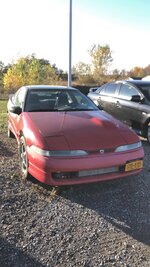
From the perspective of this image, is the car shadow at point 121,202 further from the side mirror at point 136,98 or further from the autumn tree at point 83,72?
the autumn tree at point 83,72

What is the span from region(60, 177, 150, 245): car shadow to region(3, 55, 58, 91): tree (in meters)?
28.9

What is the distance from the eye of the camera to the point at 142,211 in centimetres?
386

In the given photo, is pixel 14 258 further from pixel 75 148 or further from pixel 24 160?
pixel 24 160

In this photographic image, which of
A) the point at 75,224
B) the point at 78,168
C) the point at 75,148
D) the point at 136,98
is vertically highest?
the point at 136,98

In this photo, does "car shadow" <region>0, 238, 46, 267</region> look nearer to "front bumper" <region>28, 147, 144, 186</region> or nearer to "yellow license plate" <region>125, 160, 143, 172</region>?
"front bumper" <region>28, 147, 144, 186</region>

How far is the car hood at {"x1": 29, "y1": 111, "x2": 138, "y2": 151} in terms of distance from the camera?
4.17 meters

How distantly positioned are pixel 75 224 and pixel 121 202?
825 millimetres

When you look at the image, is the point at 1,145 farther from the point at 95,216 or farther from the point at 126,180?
the point at 95,216

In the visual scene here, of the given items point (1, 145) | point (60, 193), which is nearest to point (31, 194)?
point (60, 193)

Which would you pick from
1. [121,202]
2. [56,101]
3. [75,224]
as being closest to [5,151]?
[56,101]

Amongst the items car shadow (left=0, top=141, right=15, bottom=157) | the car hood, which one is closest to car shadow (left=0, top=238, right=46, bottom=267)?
the car hood

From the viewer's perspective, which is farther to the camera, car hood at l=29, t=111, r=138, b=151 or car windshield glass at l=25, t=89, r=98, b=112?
car windshield glass at l=25, t=89, r=98, b=112

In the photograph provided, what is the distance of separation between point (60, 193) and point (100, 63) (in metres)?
40.5

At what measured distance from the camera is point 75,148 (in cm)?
407
